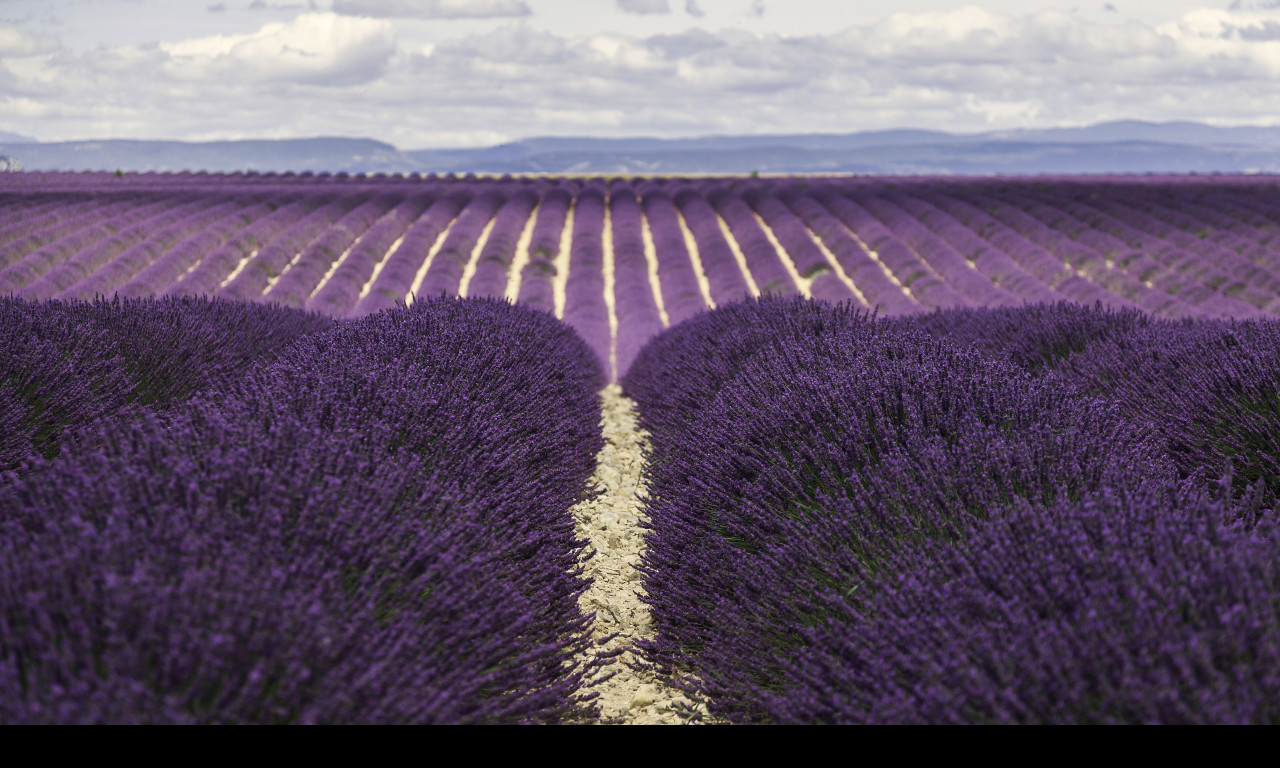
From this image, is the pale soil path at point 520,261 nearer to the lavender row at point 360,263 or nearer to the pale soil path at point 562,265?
the pale soil path at point 562,265

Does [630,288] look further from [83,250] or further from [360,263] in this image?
[83,250]

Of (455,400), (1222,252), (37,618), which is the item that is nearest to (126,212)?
(455,400)

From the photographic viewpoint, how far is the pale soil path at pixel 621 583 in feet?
9.39

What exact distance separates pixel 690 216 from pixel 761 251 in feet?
14.3

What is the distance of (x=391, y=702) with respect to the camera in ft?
5.50

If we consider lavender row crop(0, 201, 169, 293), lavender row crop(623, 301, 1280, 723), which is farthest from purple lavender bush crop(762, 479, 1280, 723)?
lavender row crop(0, 201, 169, 293)

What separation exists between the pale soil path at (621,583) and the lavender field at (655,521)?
5cm

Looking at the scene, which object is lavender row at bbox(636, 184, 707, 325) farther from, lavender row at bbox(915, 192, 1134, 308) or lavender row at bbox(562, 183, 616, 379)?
lavender row at bbox(915, 192, 1134, 308)

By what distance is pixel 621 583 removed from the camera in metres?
3.96

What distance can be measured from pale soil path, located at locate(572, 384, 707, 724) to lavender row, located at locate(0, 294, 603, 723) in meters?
0.27

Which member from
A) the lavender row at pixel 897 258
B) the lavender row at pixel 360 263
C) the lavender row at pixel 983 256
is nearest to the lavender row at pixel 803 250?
the lavender row at pixel 897 258

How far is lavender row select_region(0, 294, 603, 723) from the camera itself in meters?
1.50
